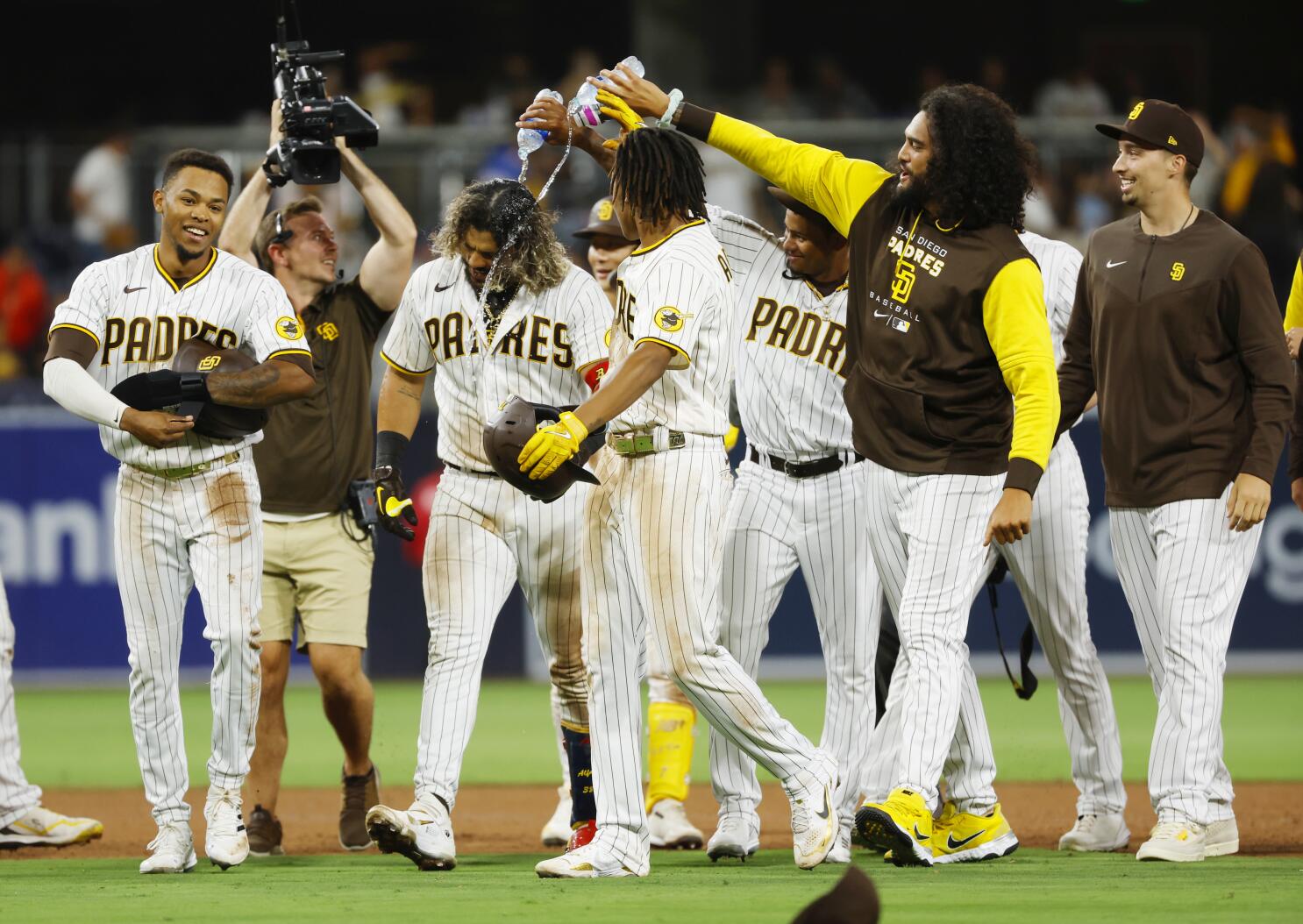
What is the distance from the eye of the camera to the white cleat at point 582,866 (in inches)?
225

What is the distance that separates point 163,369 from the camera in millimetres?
6258

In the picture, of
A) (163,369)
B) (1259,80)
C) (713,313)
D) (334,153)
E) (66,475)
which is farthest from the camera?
(1259,80)

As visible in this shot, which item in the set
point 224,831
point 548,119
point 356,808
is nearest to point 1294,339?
point 548,119

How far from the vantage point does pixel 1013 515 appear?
5.59 meters

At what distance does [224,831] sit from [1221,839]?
339 cm

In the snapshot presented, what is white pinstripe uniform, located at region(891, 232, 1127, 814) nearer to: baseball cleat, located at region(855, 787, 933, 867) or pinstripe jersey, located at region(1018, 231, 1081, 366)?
pinstripe jersey, located at region(1018, 231, 1081, 366)

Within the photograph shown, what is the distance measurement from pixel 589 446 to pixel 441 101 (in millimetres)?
14495

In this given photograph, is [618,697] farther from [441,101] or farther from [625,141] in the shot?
[441,101]

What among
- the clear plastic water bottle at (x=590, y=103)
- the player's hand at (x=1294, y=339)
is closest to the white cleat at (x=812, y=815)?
the clear plastic water bottle at (x=590, y=103)

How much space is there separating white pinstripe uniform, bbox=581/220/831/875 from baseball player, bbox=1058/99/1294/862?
131 cm

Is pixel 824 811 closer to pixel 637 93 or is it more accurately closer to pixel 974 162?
pixel 974 162

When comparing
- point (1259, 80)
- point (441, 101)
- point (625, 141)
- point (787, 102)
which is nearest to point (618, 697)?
point (625, 141)

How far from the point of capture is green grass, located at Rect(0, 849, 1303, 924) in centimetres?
492

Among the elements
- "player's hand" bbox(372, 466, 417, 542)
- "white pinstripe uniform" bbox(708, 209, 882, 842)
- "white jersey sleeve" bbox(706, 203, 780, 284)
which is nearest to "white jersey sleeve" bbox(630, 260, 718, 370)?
"white pinstripe uniform" bbox(708, 209, 882, 842)
